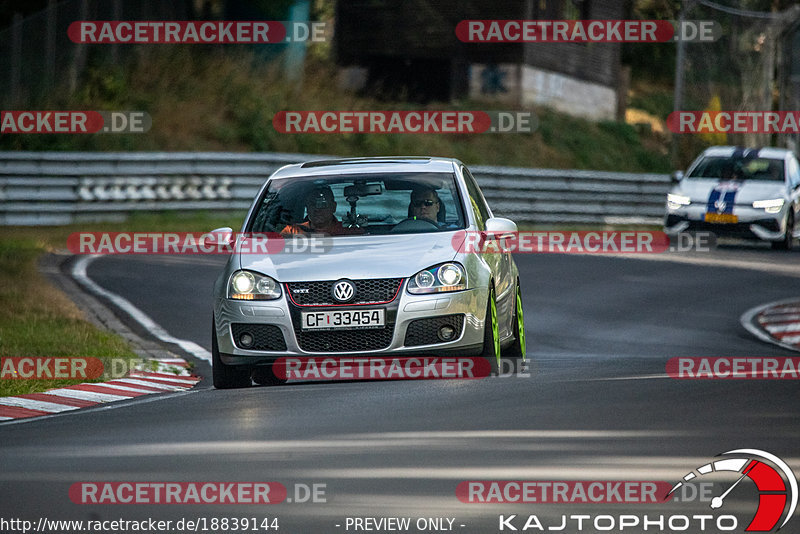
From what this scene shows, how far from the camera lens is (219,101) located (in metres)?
33.4

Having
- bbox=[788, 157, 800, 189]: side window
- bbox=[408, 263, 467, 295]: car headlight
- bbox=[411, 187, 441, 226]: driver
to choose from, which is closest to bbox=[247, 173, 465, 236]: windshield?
bbox=[411, 187, 441, 226]: driver

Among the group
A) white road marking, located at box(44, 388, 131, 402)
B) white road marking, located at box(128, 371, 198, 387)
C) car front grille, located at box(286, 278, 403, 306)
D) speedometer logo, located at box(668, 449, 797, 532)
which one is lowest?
white road marking, located at box(128, 371, 198, 387)

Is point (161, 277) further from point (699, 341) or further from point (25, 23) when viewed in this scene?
point (25, 23)

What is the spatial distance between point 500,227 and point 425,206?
1.98ft

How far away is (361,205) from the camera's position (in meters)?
10.8

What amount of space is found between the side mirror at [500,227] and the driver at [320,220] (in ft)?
3.28

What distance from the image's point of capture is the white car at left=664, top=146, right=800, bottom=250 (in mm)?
24328

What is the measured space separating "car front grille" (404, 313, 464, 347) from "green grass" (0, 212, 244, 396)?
9.98 feet

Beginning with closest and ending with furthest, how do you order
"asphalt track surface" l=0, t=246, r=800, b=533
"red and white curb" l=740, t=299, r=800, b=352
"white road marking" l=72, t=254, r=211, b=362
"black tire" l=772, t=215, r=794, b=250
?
"asphalt track surface" l=0, t=246, r=800, b=533 < "white road marking" l=72, t=254, r=211, b=362 < "red and white curb" l=740, t=299, r=800, b=352 < "black tire" l=772, t=215, r=794, b=250

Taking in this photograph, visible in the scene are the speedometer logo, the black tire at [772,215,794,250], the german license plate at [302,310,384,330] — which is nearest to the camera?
the speedometer logo

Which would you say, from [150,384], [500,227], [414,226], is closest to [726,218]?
[500,227]

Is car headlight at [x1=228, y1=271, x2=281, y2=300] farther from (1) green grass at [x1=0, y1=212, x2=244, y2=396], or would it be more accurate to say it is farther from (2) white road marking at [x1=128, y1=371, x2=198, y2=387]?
(1) green grass at [x1=0, y1=212, x2=244, y2=396]

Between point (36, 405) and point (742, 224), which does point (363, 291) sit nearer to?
point (36, 405)

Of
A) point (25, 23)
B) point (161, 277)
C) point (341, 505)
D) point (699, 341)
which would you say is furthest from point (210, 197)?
point (341, 505)
